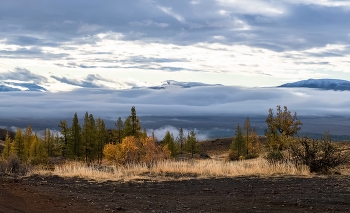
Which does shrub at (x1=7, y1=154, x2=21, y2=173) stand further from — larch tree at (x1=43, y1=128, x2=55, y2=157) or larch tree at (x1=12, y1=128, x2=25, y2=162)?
larch tree at (x1=43, y1=128, x2=55, y2=157)

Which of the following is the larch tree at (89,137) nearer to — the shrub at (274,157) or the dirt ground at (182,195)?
the shrub at (274,157)

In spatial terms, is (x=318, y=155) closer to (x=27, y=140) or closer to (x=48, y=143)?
(x=27, y=140)

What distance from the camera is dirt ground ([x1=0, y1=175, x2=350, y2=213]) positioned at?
32.3 feet

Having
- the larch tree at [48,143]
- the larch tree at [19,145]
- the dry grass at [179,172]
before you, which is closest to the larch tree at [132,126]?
the larch tree at [19,145]

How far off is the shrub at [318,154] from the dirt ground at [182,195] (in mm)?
2075

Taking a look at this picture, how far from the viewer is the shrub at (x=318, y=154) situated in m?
16.9

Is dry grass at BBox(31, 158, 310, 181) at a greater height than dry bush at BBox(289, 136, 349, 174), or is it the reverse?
dry bush at BBox(289, 136, 349, 174)

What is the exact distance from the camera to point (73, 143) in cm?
5978

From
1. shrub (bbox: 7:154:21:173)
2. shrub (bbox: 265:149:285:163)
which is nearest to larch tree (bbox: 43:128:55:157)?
shrub (bbox: 7:154:21:173)

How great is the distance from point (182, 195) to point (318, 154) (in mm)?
8096

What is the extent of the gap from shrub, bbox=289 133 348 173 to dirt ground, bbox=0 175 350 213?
207cm

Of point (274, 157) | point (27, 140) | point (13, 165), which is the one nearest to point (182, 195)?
point (13, 165)

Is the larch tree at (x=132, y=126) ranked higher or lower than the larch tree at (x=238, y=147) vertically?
higher

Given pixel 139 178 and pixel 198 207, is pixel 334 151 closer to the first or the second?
pixel 139 178
